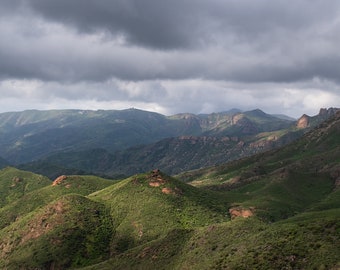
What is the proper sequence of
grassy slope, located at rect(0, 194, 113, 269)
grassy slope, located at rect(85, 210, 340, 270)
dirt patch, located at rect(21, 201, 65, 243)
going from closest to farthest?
grassy slope, located at rect(85, 210, 340, 270) → grassy slope, located at rect(0, 194, 113, 269) → dirt patch, located at rect(21, 201, 65, 243)

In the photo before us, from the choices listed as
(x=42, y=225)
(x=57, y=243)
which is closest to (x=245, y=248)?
(x=57, y=243)

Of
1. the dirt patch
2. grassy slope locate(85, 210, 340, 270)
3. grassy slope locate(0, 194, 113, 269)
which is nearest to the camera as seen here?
grassy slope locate(85, 210, 340, 270)

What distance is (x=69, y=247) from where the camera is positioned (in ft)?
584

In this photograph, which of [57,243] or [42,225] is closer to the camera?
[57,243]

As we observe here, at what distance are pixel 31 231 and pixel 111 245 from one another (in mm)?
41237

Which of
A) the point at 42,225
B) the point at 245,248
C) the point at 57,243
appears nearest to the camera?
the point at 245,248

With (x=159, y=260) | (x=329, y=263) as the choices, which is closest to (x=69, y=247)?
(x=159, y=260)

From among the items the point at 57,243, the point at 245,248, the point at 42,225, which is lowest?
the point at 57,243

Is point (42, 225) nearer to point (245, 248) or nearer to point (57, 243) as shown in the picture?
point (57, 243)

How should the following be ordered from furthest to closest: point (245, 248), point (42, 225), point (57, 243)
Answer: point (42, 225)
point (57, 243)
point (245, 248)

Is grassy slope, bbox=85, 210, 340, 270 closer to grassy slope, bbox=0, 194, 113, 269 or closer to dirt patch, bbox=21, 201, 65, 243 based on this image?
grassy slope, bbox=0, 194, 113, 269

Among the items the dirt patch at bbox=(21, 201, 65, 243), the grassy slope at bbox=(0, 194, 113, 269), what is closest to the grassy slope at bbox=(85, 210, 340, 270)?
the grassy slope at bbox=(0, 194, 113, 269)

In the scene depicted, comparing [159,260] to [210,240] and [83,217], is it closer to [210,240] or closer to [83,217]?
[210,240]

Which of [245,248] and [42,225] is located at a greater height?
[245,248]
